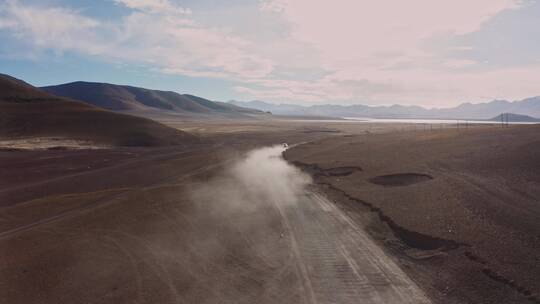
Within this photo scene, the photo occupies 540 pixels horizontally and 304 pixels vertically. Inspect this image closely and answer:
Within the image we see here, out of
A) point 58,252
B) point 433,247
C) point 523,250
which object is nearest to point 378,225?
point 433,247

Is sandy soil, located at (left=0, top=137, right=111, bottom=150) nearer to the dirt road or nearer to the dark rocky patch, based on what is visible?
the dirt road

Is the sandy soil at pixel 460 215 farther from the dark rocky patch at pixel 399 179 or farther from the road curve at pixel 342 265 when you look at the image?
the road curve at pixel 342 265

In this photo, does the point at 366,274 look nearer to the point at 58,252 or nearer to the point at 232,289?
the point at 232,289

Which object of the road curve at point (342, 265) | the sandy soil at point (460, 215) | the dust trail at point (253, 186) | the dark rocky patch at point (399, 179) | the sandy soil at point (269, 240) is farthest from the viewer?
the dark rocky patch at point (399, 179)

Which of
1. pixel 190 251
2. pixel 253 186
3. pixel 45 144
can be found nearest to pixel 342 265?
pixel 190 251

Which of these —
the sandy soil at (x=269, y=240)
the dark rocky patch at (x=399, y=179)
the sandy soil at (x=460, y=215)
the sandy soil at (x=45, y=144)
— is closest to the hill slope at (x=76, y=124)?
the sandy soil at (x=45, y=144)

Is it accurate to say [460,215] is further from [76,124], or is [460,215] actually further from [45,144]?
[76,124]

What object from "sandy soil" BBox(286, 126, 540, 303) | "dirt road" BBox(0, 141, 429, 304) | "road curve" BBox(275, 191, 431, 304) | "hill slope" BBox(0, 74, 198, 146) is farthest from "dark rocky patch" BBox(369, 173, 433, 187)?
"hill slope" BBox(0, 74, 198, 146)
